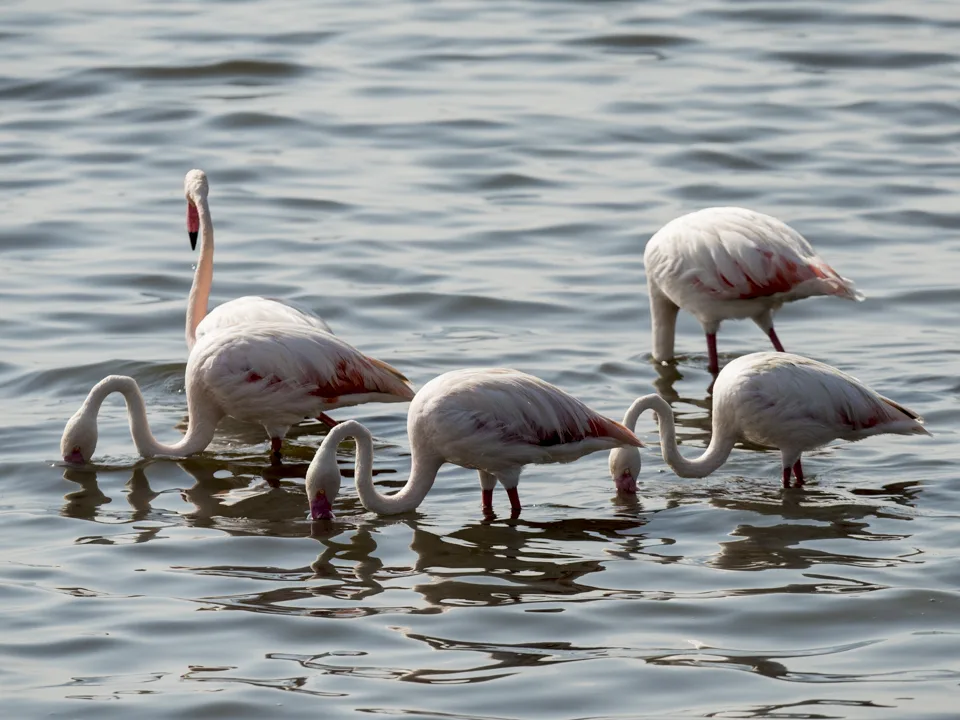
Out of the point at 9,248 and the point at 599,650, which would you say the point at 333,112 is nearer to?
the point at 9,248

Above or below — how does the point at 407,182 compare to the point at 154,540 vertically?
above

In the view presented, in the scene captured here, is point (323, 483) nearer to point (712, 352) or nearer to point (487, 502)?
point (487, 502)

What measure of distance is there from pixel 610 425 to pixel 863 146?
28.5 ft

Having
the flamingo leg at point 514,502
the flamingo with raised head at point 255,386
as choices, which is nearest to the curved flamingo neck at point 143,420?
the flamingo with raised head at point 255,386

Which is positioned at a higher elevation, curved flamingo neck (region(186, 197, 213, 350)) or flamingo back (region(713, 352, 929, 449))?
Answer: curved flamingo neck (region(186, 197, 213, 350))

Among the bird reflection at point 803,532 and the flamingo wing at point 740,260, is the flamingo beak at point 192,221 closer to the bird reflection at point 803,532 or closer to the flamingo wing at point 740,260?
the flamingo wing at point 740,260

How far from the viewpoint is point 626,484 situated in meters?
8.41

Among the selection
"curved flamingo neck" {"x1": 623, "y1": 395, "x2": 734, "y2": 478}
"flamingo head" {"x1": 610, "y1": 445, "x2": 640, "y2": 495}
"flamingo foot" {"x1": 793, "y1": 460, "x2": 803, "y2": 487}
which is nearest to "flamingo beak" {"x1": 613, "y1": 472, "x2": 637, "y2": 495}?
"flamingo head" {"x1": 610, "y1": 445, "x2": 640, "y2": 495}

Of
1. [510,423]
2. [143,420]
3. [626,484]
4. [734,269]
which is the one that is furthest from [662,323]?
[143,420]

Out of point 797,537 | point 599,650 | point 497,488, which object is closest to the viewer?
point 599,650

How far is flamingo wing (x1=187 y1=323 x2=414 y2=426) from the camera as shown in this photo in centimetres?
897

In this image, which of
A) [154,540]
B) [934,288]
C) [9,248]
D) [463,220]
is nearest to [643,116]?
[463,220]

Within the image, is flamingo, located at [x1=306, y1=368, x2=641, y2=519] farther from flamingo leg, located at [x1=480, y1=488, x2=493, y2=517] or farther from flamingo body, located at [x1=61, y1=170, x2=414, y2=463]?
flamingo body, located at [x1=61, y1=170, x2=414, y2=463]

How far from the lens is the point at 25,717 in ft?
20.1
